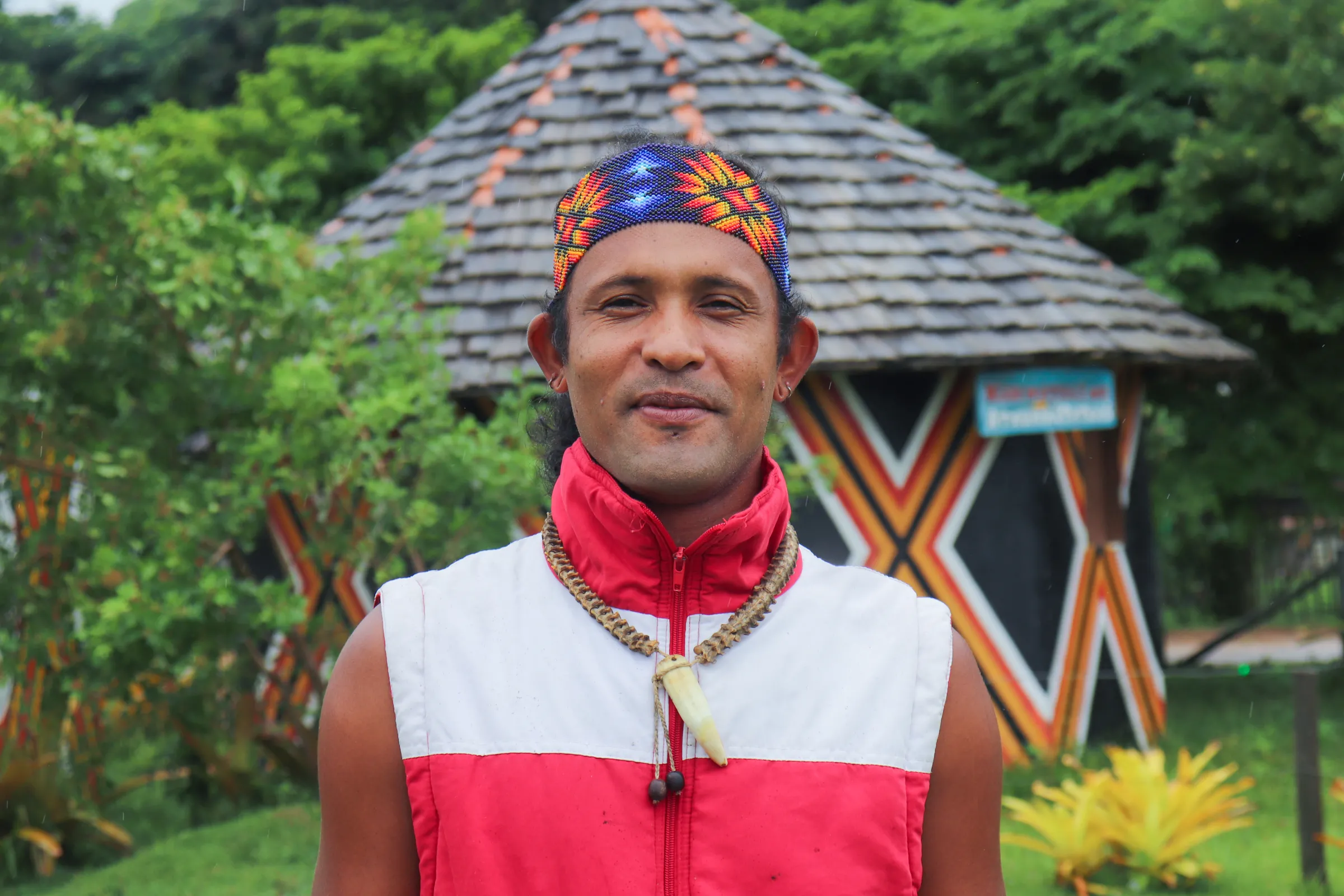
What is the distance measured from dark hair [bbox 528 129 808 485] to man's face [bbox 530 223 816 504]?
0.07 metres

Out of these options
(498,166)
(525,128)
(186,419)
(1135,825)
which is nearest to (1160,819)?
(1135,825)

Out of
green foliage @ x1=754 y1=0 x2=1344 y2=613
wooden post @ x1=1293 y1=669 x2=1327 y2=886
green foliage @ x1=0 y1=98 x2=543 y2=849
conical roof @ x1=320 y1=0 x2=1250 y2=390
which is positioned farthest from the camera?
green foliage @ x1=754 y1=0 x2=1344 y2=613

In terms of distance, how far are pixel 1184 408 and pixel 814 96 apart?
4657mm

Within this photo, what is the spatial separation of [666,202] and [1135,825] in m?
5.43

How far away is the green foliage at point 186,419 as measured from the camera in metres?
6.57

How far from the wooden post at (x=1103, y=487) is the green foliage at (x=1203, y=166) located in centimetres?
213

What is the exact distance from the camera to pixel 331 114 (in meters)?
16.0

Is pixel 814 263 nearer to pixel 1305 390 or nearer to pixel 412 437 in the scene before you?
pixel 412 437

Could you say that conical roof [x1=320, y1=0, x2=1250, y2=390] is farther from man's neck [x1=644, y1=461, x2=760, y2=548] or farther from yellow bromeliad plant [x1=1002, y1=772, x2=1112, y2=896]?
man's neck [x1=644, y1=461, x2=760, y2=548]

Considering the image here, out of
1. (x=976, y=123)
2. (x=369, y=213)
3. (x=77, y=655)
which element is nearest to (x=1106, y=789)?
(x=77, y=655)

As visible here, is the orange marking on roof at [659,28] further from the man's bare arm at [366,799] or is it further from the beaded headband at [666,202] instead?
the man's bare arm at [366,799]

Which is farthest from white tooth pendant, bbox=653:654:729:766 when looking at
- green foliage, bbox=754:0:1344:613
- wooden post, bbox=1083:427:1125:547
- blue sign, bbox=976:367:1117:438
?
green foliage, bbox=754:0:1344:613

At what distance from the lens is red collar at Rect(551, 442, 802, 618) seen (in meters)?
1.84

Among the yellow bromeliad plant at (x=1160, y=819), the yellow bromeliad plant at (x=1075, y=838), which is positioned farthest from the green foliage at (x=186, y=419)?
the yellow bromeliad plant at (x=1160, y=819)
